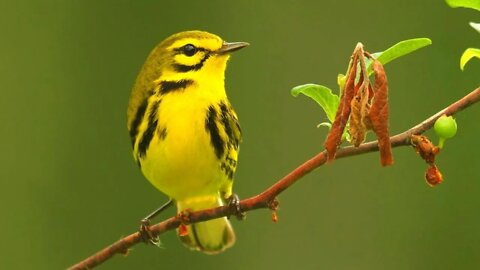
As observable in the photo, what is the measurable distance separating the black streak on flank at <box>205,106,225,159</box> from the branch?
0.53 m

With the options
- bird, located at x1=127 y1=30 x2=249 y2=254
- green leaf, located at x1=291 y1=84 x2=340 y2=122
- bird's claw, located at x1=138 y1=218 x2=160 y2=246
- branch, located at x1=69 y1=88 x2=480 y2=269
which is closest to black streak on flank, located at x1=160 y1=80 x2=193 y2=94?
bird, located at x1=127 y1=30 x2=249 y2=254

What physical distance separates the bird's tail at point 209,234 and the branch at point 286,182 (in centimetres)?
73

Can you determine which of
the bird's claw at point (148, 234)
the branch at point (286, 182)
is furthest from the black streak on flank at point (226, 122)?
the branch at point (286, 182)

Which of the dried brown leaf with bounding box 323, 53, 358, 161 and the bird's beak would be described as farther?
the bird's beak

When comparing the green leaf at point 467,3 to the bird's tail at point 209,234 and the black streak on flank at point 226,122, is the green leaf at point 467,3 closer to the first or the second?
the black streak on flank at point 226,122

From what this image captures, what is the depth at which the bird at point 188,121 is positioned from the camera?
1796 mm

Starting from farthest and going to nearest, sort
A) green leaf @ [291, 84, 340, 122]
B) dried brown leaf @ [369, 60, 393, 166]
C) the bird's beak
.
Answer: the bird's beak
green leaf @ [291, 84, 340, 122]
dried brown leaf @ [369, 60, 393, 166]

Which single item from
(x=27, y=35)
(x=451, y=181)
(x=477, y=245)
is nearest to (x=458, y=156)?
(x=451, y=181)

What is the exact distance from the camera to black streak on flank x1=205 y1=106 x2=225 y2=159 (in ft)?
5.90

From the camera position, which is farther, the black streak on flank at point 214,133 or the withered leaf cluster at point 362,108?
the black streak on flank at point 214,133

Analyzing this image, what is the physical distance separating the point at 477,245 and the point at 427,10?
110 cm

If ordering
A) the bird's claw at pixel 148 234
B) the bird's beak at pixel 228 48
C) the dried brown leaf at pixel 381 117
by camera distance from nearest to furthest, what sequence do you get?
1. the dried brown leaf at pixel 381 117
2. the bird's claw at pixel 148 234
3. the bird's beak at pixel 228 48

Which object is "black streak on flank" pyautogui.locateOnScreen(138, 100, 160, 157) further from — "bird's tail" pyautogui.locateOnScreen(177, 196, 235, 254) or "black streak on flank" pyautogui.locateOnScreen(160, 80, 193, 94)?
"bird's tail" pyautogui.locateOnScreen(177, 196, 235, 254)

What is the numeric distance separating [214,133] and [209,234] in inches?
12.3
